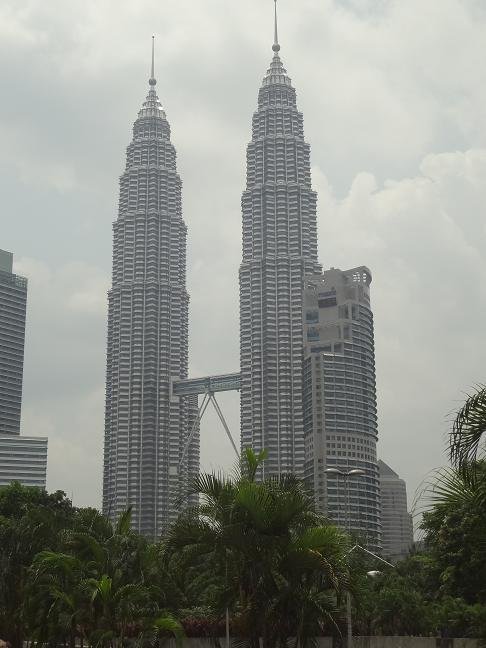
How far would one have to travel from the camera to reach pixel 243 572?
2255 centimetres

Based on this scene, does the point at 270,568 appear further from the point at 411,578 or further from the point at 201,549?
the point at 411,578

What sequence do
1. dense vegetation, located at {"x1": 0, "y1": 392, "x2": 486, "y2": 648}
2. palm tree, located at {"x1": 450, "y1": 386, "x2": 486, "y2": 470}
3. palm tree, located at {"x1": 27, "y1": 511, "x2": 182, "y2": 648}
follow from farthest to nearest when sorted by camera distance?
palm tree, located at {"x1": 27, "y1": 511, "x2": 182, "y2": 648} < dense vegetation, located at {"x1": 0, "y1": 392, "x2": 486, "y2": 648} < palm tree, located at {"x1": 450, "y1": 386, "x2": 486, "y2": 470}

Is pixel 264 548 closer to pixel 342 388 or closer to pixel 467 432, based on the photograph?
pixel 467 432

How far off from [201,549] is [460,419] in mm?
11794

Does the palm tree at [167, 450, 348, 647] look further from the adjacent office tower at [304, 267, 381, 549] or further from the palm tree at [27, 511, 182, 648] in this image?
the adjacent office tower at [304, 267, 381, 549]

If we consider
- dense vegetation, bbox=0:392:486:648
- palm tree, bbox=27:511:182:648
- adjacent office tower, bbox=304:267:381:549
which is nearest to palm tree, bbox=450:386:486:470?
dense vegetation, bbox=0:392:486:648

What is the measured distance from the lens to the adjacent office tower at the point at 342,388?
180m

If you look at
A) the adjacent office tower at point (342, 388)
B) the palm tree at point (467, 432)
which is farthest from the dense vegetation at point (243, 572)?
the adjacent office tower at point (342, 388)

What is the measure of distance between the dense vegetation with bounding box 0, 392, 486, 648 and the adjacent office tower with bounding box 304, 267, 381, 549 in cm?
12319

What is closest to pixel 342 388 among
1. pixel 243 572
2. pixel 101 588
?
pixel 101 588

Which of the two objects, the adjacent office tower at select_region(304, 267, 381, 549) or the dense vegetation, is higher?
the adjacent office tower at select_region(304, 267, 381, 549)

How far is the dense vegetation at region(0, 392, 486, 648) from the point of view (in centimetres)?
2225

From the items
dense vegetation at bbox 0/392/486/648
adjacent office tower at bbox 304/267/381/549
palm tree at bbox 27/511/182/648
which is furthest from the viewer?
adjacent office tower at bbox 304/267/381/549

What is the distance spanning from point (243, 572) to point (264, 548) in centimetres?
81
